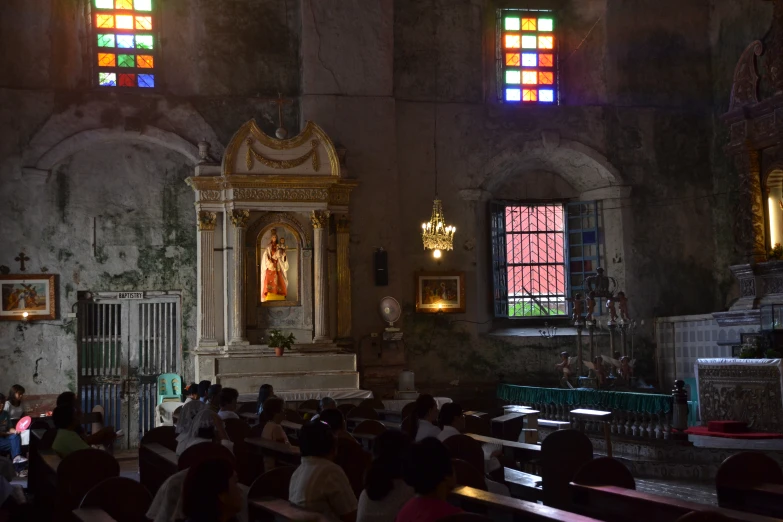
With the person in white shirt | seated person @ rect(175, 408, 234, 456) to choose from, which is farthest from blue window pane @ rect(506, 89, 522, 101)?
seated person @ rect(175, 408, 234, 456)

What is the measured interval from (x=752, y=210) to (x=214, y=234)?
9059 millimetres

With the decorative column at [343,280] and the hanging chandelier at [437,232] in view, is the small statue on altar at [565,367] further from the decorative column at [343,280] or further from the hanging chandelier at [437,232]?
the decorative column at [343,280]

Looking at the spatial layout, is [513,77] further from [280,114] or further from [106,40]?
[106,40]

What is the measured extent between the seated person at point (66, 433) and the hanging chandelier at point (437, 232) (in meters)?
9.25

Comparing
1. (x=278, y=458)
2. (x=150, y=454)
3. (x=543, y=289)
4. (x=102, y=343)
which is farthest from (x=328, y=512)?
(x=543, y=289)

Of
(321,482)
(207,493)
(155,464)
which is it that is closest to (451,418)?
(155,464)

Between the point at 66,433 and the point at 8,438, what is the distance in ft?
16.9

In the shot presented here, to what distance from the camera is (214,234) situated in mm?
15672

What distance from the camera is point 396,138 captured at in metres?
16.9

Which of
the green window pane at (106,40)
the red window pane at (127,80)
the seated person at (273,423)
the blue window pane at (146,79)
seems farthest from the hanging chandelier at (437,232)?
the seated person at (273,423)

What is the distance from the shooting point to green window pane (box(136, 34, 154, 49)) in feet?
54.1

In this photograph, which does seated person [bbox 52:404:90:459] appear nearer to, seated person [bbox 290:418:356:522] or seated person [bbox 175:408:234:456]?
seated person [bbox 175:408:234:456]

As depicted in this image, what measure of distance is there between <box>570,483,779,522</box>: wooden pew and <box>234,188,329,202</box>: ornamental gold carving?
34.2ft

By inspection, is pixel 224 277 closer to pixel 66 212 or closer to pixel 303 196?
pixel 303 196
